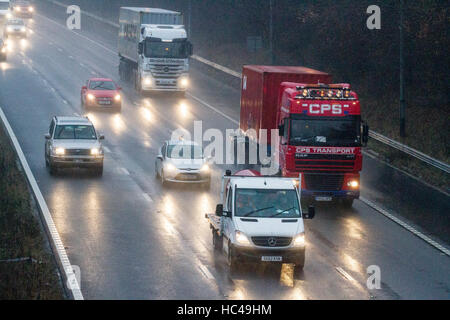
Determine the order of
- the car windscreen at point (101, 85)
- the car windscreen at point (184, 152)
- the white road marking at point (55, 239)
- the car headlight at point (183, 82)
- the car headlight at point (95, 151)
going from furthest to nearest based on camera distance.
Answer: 1. the car headlight at point (183, 82)
2. the car windscreen at point (101, 85)
3. the car headlight at point (95, 151)
4. the car windscreen at point (184, 152)
5. the white road marking at point (55, 239)

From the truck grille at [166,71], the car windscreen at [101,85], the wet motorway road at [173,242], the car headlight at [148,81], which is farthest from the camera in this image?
the car headlight at [148,81]

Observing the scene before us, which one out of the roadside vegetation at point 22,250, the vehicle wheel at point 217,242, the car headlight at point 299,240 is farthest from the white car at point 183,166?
the car headlight at point 299,240

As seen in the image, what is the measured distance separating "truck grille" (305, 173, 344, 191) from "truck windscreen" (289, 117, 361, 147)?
3.36 feet

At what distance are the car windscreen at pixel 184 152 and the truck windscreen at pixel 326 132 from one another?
537 cm

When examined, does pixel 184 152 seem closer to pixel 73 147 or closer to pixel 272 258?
pixel 73 147

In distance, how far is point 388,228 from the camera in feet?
90.3

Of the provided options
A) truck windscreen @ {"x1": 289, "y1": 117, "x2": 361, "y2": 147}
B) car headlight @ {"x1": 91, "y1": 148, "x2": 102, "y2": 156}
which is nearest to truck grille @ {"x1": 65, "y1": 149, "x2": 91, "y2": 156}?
car headlight @ {"x1": 91, "y1": 148, "x2": 102, "y2": 156}

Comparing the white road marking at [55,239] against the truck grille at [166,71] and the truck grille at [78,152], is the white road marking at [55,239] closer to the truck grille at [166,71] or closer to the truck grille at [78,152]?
the truck grille at [78,152]

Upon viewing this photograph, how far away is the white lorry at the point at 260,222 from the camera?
2116cm

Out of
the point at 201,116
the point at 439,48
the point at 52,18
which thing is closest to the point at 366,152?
the point at 439,48

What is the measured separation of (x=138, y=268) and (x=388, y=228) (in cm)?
887

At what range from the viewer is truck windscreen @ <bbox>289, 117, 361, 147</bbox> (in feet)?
94.9

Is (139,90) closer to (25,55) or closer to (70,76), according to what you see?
(70,76)

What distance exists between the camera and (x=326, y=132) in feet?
94.9
